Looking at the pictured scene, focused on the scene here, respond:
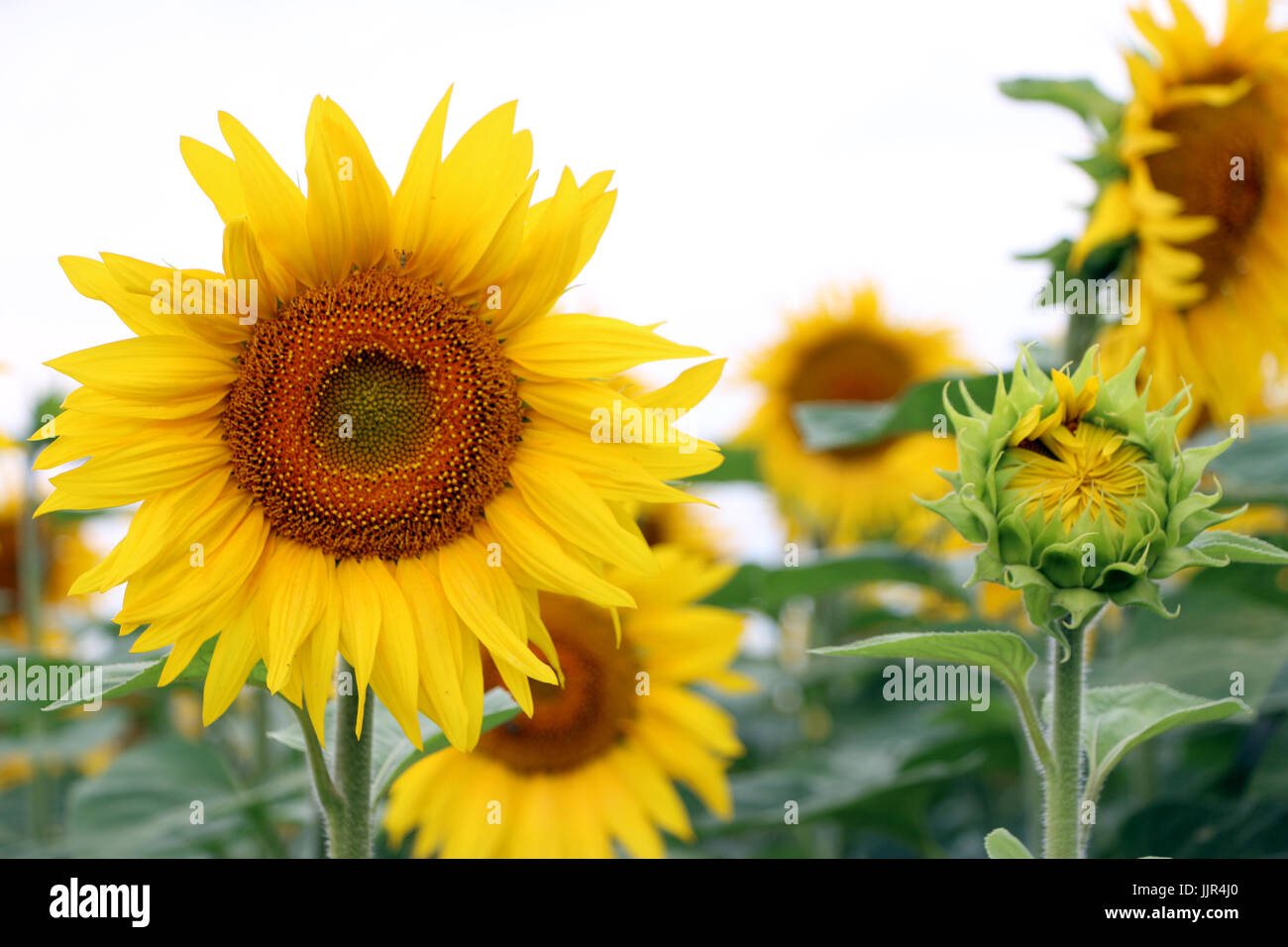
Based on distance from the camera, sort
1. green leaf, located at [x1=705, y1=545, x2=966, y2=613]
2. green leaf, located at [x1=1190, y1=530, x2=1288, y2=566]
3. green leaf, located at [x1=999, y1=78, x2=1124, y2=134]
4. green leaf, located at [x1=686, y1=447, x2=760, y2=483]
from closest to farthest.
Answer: green leaf, located at [x1=1190, y1=530, x2=1288, y2=566] < green leaf, located at [x1=999, y1=78, x2=1124, y2=134] < green leaf, located at [x1=705, y1=545, x2=966, y2=613] < green leaf, located at [x1=686, y1=447, x2=760, y2=483]

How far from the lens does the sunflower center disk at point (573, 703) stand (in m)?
2.47

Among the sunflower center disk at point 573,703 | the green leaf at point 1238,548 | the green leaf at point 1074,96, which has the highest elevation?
the green leaf at point 1074,96

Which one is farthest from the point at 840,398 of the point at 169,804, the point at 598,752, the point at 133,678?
the point at 133,678

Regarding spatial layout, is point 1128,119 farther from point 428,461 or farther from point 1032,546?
point 428,461

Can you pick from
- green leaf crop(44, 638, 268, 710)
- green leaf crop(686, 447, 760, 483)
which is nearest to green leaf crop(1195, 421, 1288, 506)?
green leaf crop(686, 447, 760, 483)

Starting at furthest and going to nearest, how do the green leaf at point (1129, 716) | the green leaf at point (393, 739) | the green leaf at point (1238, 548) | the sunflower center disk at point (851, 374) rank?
the sunflower center disk at point (851, 374) < the green leaf at point (393, 739) < the green leaf at point (1129, 716) < the green leaf at point (1238, 548)

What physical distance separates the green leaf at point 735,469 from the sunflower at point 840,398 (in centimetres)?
84

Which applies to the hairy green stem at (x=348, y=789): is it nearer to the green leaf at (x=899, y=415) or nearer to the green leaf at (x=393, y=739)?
the green leaf at (x=393, y=739)

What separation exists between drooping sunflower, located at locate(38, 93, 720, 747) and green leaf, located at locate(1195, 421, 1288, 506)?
4.13ft

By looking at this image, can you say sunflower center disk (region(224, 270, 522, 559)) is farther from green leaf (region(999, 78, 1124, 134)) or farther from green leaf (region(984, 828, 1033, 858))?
green leaf (region(999, 78, 1124, 134))

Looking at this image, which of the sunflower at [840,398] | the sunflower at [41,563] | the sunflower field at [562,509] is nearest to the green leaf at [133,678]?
the sunflower field at [562,509]

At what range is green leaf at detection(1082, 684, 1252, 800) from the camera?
1.42 m

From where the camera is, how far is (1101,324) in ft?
8.25

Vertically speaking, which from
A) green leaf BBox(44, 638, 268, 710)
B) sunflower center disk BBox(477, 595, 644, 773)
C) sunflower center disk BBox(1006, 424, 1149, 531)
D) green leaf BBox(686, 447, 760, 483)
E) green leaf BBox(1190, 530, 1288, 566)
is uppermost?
green leaf BBox(686, 447, 760, 483)
